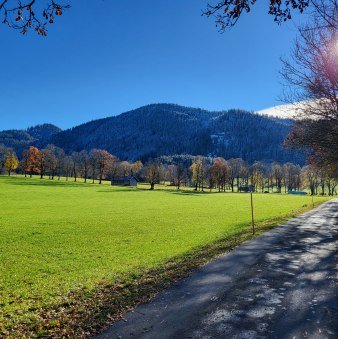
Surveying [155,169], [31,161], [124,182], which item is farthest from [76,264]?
[31,161]

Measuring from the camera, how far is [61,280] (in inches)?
546

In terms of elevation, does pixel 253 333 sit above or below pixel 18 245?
above

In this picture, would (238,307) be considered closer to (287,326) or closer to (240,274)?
(287,326)

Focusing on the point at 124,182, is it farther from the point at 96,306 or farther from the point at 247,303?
the point at 247,303

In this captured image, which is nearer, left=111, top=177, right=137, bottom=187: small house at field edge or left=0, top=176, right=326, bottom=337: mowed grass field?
left=0, top=176, right=326, bottom=337: mowed grass field

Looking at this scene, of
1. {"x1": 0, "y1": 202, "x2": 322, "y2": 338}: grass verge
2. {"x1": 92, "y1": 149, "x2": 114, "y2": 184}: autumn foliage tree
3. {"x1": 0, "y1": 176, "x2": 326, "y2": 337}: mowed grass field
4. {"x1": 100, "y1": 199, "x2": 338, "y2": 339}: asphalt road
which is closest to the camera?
{"x1": 100, "y1": 199, "x2": 338, "y2": 339}: asphalt road

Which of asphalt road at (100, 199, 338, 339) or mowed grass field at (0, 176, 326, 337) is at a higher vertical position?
asphalt road at (100, 199, 338, 339)

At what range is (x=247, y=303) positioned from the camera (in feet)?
29.1

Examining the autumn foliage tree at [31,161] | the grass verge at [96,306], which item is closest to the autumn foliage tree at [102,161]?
the autumn foliage tree at [31,161]

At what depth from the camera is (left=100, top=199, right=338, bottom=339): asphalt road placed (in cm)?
728

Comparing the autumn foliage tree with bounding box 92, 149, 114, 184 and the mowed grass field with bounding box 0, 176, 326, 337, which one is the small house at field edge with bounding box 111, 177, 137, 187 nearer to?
the autumn foliage tree with bounding box 92, 149, 114, 184

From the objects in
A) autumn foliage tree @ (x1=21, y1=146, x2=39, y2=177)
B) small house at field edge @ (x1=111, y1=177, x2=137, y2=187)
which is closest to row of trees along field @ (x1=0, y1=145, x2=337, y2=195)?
autumn foliage tree @ (x1=21, y1=146, x2=39, y2=177)

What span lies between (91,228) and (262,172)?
149 metres

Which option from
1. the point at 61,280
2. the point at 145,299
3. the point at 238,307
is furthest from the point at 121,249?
the point at 238,307
